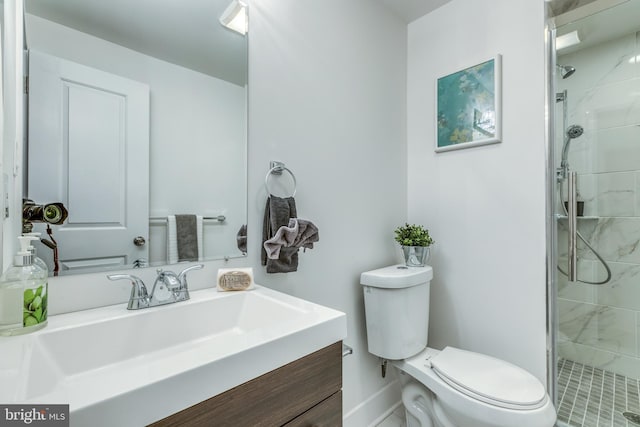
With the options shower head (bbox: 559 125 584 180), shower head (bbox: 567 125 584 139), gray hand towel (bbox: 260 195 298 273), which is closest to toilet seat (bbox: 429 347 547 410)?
gray hand towel (bbox: 260 195 298 273)

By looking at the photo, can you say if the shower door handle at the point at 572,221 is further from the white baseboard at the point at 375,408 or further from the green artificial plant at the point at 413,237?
the white baseboard at the point at 375,408

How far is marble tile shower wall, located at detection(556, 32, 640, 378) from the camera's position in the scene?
5.28ft

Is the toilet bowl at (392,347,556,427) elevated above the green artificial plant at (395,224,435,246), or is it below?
below

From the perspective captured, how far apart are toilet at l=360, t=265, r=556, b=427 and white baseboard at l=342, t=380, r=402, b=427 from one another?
22 centimetres

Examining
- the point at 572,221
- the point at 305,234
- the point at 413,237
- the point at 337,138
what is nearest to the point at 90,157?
the point at 305,234

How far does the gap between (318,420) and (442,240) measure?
128 centimetres

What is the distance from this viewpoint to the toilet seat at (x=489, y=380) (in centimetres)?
106

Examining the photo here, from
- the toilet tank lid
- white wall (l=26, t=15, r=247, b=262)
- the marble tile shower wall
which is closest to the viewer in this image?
white wall (l=26, t=15, r=247, b=262)

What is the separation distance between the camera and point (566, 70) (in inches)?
59.1

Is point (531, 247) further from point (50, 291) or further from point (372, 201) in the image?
point (50, 291)

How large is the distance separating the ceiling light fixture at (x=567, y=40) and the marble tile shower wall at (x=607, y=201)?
A: 0.07m

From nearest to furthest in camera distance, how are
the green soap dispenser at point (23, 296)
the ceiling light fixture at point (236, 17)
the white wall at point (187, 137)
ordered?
the green soap dispenser at point (23, 296)
the white wall at point (187, 137)
the ceiling light fixture at point (236, 17)

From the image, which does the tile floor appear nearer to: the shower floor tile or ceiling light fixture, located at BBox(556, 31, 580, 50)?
the shower floor tile

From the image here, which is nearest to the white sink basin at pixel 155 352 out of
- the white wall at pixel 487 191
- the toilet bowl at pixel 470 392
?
the toilet bowl at pixel 470 392
